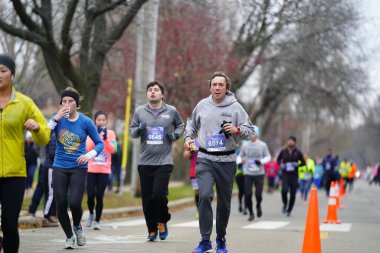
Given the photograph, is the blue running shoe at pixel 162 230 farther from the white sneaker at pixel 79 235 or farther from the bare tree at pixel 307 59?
the bare tree at pixel 307 59

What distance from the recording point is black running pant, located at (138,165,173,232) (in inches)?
428

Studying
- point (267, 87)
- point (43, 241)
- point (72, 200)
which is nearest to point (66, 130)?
point (72, 200)

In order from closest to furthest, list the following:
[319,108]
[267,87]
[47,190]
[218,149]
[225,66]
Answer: [218,149] < [47,190] < [225,66] < [319,108] < [267,87]

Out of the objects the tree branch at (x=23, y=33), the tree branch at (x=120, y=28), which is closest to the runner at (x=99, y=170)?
the tree branch at (x=23, y=33)

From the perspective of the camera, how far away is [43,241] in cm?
1095

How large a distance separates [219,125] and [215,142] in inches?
7.8

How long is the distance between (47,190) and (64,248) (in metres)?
3.99

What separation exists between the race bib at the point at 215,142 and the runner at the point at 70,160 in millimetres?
1374

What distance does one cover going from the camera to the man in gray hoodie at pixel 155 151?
10922mm

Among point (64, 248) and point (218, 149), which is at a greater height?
point (218, 149)

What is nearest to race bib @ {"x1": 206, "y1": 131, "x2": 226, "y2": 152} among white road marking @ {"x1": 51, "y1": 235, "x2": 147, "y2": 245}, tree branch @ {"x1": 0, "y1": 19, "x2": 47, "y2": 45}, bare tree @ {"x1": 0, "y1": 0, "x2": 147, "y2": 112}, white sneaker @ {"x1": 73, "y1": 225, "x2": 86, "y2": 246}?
A: white sneaker @ {"x1": 73, "y1": 225, "x2": 86, "y2": 246}

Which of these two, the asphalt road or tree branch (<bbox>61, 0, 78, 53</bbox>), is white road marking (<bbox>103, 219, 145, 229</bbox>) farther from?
tree branch (<bbox>61, 0, 78, 53</bbox>)

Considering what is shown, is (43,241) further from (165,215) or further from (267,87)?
(267,87)

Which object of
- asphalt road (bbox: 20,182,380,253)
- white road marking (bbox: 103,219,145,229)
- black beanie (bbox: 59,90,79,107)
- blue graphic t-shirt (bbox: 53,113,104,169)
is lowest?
white road marking (bbox: 103,219,145,229)
